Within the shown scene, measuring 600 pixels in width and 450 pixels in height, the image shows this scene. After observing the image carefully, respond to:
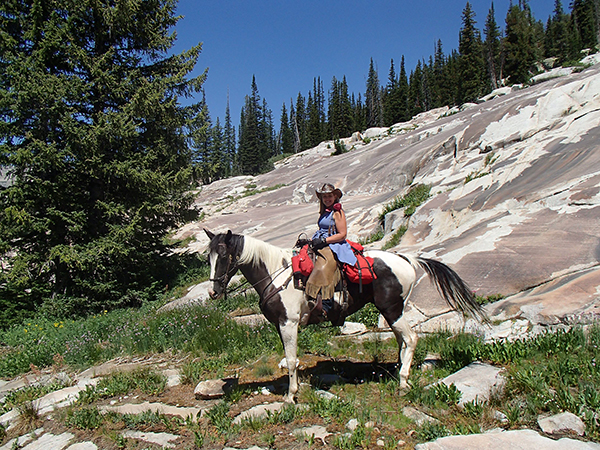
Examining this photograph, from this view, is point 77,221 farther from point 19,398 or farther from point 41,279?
point 19,398

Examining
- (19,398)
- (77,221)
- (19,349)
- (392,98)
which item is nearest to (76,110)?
(77,221)

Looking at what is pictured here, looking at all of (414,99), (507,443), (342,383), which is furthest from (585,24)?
(507,443)

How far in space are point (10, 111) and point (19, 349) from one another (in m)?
7.86

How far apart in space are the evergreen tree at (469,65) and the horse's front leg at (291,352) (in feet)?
204

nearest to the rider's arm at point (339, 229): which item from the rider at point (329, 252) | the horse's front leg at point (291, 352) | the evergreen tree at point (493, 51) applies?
the rider at point (329, 252)

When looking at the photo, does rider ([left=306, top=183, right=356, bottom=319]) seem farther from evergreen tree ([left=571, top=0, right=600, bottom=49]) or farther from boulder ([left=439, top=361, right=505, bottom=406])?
evergreen tree ([left=571, top=0, right=600, bottom=49])

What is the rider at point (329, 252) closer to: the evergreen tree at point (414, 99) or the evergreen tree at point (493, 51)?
the evergreen tree at point (493, 51)

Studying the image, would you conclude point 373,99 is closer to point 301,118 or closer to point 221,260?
point 301,118

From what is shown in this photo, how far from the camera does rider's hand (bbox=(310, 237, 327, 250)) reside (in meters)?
5.32

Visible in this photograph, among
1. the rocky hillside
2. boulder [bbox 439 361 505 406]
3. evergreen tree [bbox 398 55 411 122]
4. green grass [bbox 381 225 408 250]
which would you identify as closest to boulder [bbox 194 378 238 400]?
boulder [bbox 439 361 505 406]

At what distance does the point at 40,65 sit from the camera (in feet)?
42.0

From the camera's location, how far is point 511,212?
907 cm

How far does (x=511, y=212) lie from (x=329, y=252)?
6093mm

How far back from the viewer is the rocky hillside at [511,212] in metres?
6.54
